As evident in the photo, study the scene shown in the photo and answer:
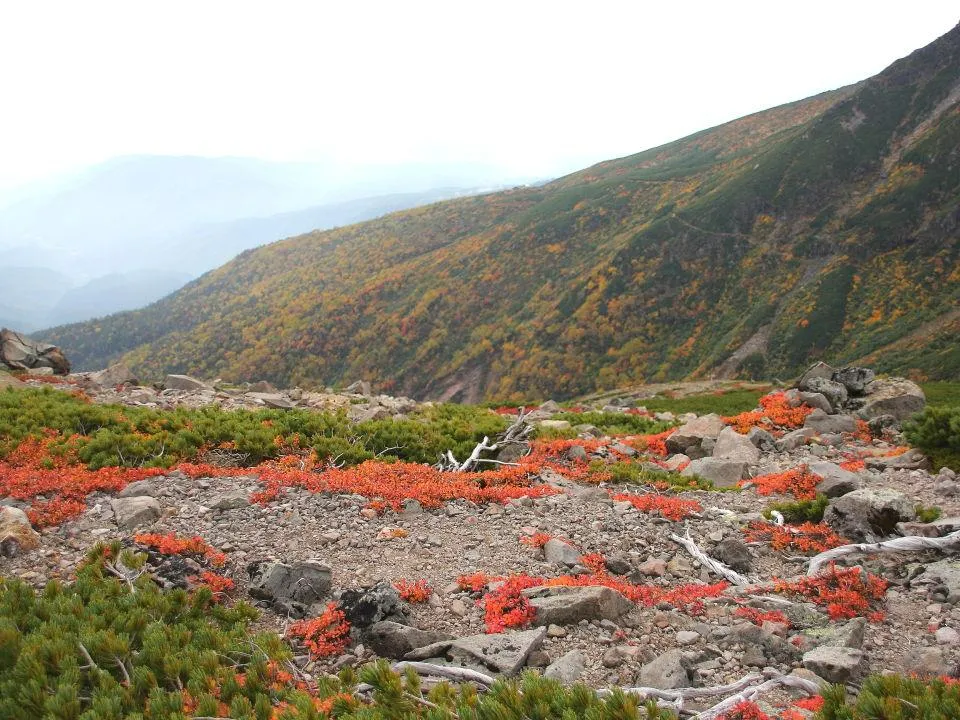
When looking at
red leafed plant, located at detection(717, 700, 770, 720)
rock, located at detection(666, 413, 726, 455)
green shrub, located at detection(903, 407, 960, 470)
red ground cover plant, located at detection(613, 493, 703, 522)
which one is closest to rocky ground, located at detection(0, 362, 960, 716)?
red ground cover plant, located at detection(613, 493, 703, 522)

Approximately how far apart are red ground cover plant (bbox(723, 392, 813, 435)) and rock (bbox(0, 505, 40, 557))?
19.6m

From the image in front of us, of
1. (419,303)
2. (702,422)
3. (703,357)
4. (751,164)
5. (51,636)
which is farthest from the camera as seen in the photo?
(419,303)

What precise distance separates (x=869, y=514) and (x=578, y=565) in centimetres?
504

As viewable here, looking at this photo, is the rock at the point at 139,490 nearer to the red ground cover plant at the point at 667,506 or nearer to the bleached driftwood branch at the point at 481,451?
the bleached driftwood branch at the point at 481,451

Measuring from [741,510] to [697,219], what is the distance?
4748 inches

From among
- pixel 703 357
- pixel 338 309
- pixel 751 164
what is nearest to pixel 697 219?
pixel 751 164

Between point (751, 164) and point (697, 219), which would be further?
point (751, 164)

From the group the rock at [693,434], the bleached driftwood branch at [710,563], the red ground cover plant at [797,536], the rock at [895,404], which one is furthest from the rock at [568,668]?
the rock at [895,404]

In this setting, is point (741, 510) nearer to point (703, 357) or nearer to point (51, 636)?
point (51, 636)

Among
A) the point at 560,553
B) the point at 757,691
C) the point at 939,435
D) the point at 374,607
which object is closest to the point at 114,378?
the point at 374,607

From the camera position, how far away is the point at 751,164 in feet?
434

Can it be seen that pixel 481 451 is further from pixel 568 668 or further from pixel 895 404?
pixel 895 404

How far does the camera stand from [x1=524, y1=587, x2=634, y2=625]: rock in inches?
284

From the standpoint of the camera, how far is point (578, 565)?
9.37 meters
